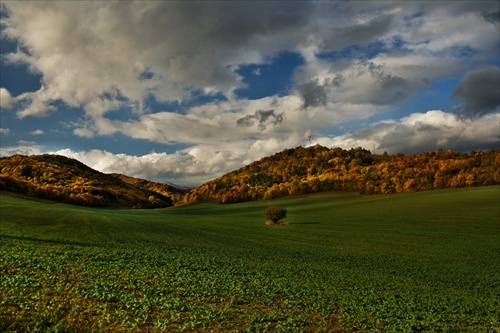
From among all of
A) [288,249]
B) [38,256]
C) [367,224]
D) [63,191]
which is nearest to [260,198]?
[63,191]

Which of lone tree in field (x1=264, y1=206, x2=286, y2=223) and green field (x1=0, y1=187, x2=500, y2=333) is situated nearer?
green field (x1=0, y1=187, x2=500, y2=333)

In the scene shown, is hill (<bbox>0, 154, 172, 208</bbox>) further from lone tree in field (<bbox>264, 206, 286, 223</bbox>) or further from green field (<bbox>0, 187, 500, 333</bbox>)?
green field (<bbox>0, 187, 500, 333</bbox>)

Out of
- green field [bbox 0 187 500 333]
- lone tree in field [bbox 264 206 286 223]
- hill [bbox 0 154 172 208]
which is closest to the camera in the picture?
green field [bbox 0 187 500 333]

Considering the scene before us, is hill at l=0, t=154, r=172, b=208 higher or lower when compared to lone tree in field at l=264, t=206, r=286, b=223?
higher

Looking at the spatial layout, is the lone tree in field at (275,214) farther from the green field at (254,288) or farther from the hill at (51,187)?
the hill at (51,187)

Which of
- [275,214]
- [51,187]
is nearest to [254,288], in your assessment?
[275,214]

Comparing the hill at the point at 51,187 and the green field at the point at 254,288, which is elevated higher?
the hill at the point at 51,187

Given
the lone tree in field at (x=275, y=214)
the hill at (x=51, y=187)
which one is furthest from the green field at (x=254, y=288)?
the hill at (x=51, y=187)

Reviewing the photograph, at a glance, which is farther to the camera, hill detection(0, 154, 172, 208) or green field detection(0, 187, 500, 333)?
hill detection(0, 154, 172, 208)

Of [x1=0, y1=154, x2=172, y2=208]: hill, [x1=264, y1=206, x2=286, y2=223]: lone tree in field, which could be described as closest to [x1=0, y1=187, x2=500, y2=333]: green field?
[x1=264, y1=206, x2=286, y2=223]: lone tree in field

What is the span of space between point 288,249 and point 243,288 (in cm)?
2313

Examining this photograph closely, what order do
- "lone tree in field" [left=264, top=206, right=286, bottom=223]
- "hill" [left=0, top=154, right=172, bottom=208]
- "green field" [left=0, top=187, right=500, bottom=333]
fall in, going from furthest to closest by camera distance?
"hill" [left=0, top=154, right=172, bottom=208] → "lone tree in field" [left=264, top=206, right=286, bottom=223] → "green field" [left=0, top=187, right=500, bottom=333]

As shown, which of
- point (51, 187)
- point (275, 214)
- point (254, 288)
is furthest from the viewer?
point (51, 187)

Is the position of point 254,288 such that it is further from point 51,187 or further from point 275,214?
point 51,187
